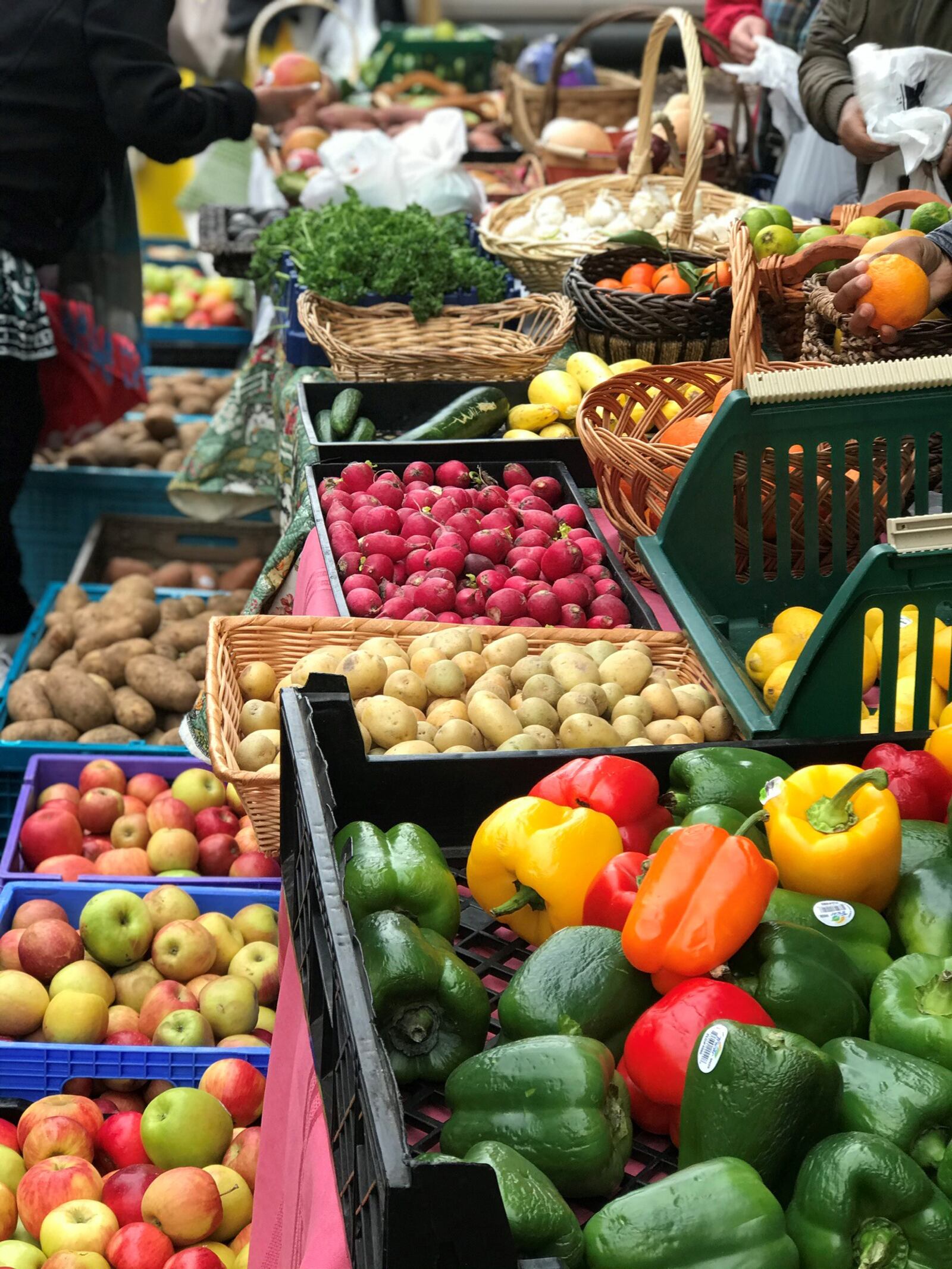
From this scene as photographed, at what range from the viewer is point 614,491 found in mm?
2508

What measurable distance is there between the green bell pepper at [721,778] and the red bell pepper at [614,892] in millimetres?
151

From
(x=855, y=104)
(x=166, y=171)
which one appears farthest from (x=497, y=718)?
(x=166, y=171)

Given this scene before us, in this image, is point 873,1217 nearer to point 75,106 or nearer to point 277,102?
point 75,106

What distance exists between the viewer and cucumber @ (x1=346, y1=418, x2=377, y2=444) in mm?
3303

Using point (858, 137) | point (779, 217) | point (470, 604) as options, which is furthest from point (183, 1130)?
point (858, 137)

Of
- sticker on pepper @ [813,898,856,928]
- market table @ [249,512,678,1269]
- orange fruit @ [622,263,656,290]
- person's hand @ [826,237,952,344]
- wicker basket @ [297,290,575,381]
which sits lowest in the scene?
market table @ [249,512,678,1269]

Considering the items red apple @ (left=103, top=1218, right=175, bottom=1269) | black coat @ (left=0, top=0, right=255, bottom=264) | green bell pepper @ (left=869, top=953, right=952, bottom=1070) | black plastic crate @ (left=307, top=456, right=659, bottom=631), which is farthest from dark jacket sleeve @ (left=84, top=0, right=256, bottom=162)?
green bell pepper @ (left=869, top=953, right=952, bottom=1070)

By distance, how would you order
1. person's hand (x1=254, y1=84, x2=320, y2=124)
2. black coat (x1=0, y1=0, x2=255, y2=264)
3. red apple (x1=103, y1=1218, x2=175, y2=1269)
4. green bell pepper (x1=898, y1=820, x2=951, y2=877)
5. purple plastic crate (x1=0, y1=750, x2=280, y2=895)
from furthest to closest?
person's hand (x1=254, y1=84, x2=320, y2=124) → black coat (x1=0, y1=0, x2=255, y2=264) → purple plastic crate (x1=0, y1=750, x2=280, y2=895) → red apple (x1=103, y1=1218, x2=175, y2=1269) → green bell pepper (x1=898, y1=820, x2=951, y2=877)

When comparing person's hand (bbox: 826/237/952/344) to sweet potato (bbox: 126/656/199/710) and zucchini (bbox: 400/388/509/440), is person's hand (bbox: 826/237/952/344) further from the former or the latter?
sweet potato (bbox: 126/656/199/710)

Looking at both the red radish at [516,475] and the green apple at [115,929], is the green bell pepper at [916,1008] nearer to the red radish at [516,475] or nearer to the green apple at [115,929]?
the green apple at [115,929]

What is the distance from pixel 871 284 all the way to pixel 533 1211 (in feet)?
6.34

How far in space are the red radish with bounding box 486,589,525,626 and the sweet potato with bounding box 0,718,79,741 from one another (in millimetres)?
1431

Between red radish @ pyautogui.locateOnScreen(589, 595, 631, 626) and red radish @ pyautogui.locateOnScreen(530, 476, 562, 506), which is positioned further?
red radish @ pyautogui.locateOnScreen(530, 476, 562, 506)

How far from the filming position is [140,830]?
2.96 meters
